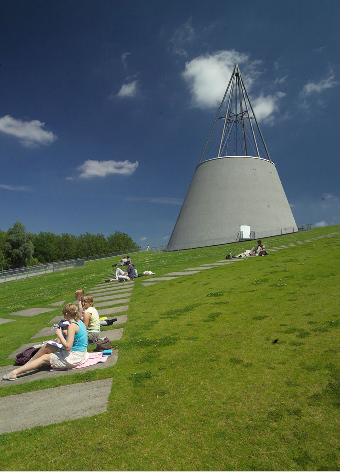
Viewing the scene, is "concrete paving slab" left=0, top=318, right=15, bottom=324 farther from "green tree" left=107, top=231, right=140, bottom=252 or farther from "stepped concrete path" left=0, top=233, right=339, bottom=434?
"green tree" left=107, top=231, right=140, bottom=252

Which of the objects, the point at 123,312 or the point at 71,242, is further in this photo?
the point at 71,242

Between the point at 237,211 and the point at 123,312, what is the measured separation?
33701mm

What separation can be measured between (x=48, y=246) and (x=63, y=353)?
3406 inches

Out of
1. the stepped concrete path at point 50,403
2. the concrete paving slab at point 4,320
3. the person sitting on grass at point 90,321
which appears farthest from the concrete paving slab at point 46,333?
the concrete paving slab at point 4,320

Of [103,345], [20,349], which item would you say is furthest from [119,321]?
[20,349]

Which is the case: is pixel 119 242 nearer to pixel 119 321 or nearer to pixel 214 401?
pixel 119 321

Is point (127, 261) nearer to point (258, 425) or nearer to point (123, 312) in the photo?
point (123, 312)

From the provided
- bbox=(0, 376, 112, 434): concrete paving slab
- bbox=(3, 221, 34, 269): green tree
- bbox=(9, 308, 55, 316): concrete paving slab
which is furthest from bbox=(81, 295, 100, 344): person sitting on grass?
bbox=(3, 221, 34, 269): green tree

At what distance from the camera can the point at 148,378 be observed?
14.6 ft

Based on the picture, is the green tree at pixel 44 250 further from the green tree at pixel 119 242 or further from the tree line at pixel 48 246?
the green tree at pixel 119 242

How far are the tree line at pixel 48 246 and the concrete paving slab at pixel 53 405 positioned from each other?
5323 centimetres

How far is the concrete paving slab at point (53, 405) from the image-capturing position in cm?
370

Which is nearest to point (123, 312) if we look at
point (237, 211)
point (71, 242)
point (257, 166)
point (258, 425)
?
point (258, 425)

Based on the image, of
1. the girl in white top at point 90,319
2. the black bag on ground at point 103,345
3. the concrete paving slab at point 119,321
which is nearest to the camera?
the black bag on ground at point 103,345
